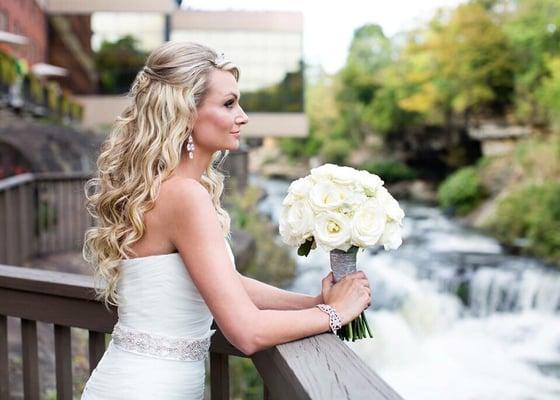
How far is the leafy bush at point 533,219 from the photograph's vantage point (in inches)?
747

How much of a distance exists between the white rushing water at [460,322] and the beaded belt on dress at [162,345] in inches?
324

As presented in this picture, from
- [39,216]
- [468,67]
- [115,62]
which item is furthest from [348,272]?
[115,62]

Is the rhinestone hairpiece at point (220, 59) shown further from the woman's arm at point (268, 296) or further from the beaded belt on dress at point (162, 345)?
the beaded belt on dress at point (162, 345)

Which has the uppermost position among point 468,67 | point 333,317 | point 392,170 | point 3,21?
point 3,21

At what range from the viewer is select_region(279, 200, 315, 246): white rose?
6.72ft

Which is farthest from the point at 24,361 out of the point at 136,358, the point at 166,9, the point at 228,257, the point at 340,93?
the point at 340,93

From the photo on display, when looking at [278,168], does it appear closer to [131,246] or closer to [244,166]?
[244,166]

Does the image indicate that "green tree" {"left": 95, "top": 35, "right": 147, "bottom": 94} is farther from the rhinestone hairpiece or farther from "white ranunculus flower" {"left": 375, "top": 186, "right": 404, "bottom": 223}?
"white ranunculus flower" {"left": 375, "top": 186, "right": 404, "bottom": 223}

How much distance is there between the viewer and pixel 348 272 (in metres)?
2.12

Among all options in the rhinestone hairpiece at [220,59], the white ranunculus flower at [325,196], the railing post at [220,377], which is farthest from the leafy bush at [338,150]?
the white ranunculus flower at [325,196]

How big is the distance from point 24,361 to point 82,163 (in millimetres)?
12422

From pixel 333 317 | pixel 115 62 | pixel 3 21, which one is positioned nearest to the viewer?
pixel 333 317

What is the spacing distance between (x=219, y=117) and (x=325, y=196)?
14.3 inches

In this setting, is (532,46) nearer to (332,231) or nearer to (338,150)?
(338,150)
